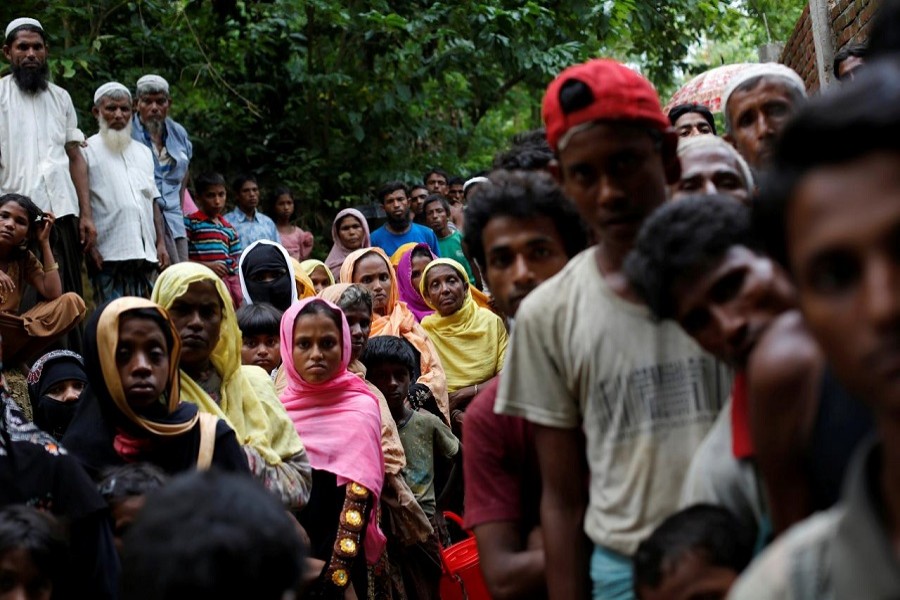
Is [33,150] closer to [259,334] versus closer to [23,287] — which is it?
[23,287]

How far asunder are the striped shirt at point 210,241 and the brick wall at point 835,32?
16.2ft

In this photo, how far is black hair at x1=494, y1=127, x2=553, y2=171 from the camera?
4035mm

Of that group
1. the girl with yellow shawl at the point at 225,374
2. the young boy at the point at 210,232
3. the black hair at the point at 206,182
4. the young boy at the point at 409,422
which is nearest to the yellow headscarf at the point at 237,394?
the girl with yellow shawl at the point at 225,374

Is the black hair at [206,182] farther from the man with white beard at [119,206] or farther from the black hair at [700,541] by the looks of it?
the black hair at [700,541]

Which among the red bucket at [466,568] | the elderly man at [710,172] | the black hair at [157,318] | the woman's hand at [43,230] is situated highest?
the woman's hand at [43,230]

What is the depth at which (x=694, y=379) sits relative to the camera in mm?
2547

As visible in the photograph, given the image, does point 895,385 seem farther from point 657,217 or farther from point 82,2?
point 82,2

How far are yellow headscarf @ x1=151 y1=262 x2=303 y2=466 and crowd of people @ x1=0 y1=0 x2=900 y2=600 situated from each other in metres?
0.01

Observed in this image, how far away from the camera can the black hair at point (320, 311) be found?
5.86 meters

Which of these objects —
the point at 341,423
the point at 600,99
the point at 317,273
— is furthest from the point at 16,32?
the point at 600,99

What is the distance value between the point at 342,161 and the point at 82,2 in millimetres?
3169

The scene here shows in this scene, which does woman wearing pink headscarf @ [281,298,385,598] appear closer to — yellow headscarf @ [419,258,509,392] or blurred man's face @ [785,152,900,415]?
yellow headscarf @ [419,258,509,392]

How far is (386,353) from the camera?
691cm

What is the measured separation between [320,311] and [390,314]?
269 centimetres
